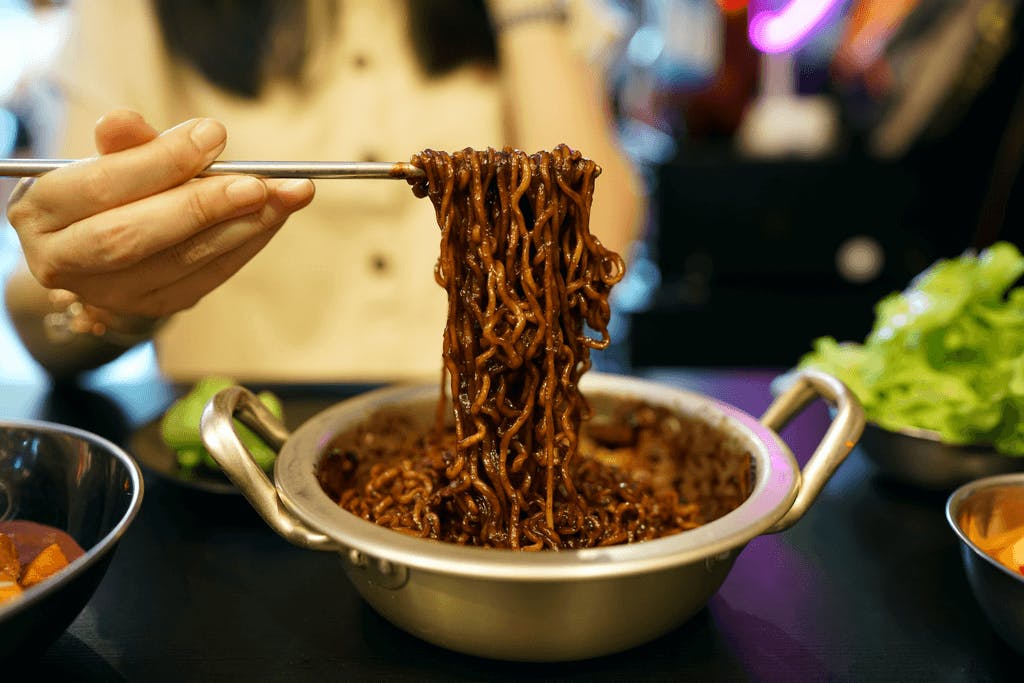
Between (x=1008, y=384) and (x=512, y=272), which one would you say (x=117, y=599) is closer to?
(x=512, y=272)

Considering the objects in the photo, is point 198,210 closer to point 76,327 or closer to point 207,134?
point 207,134

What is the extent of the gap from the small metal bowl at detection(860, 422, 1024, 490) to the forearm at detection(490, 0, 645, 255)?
1.14 metres

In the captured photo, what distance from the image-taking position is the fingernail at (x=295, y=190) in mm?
1203

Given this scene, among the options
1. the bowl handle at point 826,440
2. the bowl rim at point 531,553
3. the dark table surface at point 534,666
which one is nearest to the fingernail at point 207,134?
the bowl rim at point 531,553

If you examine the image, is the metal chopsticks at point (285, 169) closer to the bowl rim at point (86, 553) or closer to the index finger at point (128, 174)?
the index finger at point (128, 174)

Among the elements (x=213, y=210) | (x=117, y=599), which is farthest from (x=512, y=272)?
(x=117, y=599)

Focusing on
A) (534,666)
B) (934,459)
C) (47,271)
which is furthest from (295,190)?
(934,459)

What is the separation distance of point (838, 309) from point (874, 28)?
1.76 m

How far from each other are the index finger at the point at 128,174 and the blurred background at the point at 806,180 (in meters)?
3.11

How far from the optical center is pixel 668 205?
4.15 m

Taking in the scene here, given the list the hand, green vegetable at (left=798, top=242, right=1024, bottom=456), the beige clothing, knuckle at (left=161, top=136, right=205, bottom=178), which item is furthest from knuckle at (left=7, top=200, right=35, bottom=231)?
green vegetable at (left=798, top=242, right=1024, bottom=456)

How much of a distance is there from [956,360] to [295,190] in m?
1.32

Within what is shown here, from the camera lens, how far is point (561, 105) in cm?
237

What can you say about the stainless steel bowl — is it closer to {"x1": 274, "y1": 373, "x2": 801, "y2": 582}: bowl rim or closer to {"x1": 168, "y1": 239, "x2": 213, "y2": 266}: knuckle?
{"x1": 274, "y1": 373, "x2": 801, "y2": 582}: bowl rim
